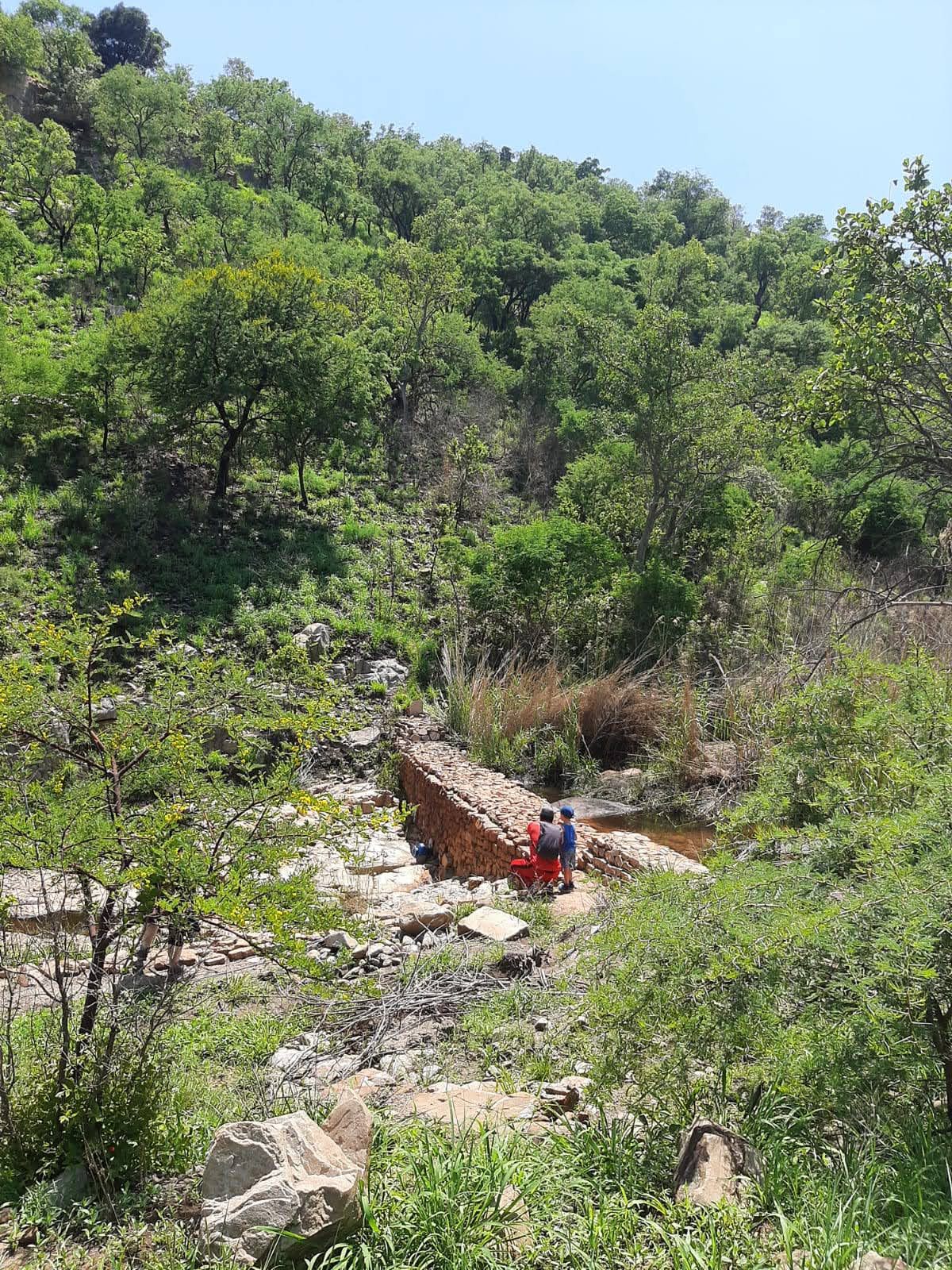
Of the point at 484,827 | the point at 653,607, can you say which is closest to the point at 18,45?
the point at 653,607

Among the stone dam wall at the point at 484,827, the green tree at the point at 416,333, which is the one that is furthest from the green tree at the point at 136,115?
the stone dam wall at the point at 484,827

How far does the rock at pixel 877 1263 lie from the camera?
2141 mm

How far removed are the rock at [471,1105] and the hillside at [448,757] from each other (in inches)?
1.9

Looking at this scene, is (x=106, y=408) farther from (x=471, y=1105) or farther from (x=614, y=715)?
(x=471, y=1105)

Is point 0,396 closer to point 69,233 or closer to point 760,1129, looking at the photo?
point 69,233

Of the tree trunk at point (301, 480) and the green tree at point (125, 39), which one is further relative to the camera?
the green tree at point (125, 39)

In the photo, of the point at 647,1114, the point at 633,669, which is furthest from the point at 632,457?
the point at 647,1114

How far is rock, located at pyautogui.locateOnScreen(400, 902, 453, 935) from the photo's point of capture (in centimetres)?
645

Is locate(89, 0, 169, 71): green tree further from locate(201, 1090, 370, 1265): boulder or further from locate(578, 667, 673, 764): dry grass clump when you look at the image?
locate(201, 1090, 370, 1265): boulder

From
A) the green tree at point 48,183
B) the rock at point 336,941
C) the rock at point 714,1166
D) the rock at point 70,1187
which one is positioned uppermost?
the green tree at point 48,183

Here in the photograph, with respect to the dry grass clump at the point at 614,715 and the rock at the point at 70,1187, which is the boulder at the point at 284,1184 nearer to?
the rock at the point at 70,1187

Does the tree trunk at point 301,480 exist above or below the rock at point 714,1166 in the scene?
above

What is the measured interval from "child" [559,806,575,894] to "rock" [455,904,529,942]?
1306 mm

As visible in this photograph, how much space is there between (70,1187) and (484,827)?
6.18m
